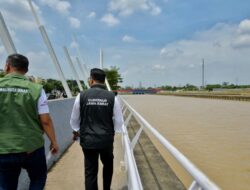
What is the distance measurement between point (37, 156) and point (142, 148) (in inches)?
235

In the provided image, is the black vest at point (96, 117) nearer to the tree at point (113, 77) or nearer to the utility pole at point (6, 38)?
the utility pole at point (6, 38)

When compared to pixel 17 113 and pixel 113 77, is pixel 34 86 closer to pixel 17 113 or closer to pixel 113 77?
pixel 17 113

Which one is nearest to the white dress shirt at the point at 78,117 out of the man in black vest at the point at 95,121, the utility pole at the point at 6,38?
the man in black vest at the point at 95,121

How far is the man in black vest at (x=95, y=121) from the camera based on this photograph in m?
4.41

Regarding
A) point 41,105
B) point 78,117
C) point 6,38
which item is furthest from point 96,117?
point 6,38

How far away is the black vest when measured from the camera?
4.40 meters

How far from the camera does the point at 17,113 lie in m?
3.25

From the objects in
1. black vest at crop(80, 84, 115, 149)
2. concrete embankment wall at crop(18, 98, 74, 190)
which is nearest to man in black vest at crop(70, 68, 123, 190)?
black vest at crop(80, 84, 115, 149)

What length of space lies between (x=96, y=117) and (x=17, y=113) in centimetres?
132

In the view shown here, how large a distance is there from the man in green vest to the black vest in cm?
102

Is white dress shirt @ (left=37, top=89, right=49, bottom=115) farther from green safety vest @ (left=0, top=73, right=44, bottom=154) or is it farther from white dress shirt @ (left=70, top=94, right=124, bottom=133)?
white dress shirt @ (left=70, top=94, right=124, bottom=133)

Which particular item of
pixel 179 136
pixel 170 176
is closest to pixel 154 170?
pixel 170 176

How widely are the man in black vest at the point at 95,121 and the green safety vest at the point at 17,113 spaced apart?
1167 mm

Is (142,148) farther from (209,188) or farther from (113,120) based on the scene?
(209,188)
